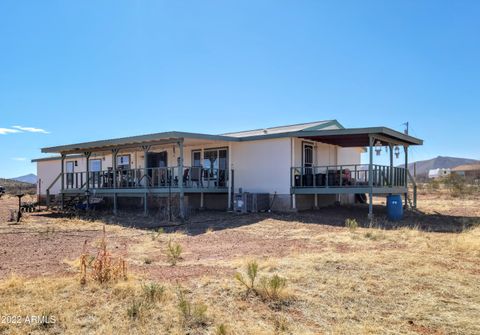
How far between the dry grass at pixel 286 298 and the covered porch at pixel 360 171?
6.90m

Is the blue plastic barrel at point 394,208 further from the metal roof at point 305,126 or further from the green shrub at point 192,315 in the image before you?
the green shrub at point 192,315

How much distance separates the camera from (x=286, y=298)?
16.4 ft

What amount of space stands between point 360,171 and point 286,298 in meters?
12.6

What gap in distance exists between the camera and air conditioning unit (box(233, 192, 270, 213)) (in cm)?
1630

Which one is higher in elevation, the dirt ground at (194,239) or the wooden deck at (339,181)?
the wooden deck at (339,181)

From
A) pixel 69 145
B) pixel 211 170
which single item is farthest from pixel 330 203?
pixel 69 145

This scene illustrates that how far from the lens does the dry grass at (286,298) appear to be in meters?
4.17

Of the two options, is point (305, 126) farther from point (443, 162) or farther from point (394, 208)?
point (443, 162)

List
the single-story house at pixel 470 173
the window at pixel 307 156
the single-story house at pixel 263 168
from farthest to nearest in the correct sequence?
the single-story house at pixel 470 173, the window at pixel 307 156, the single-story house at pixel 263 168

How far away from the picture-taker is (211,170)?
60.8 ft

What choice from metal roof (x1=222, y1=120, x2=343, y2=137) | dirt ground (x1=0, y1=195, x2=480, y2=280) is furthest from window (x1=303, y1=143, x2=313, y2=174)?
dirt ground (x1=0, y1=195, x2=480, y2=280)

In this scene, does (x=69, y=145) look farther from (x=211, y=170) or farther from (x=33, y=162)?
(x=33, y=162)

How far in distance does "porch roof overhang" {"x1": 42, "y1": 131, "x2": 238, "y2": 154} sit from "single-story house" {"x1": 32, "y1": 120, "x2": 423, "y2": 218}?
0.04 metres

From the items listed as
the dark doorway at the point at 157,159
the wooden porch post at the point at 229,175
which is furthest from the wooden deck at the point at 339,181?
the dark doorway at the point at 157,159
